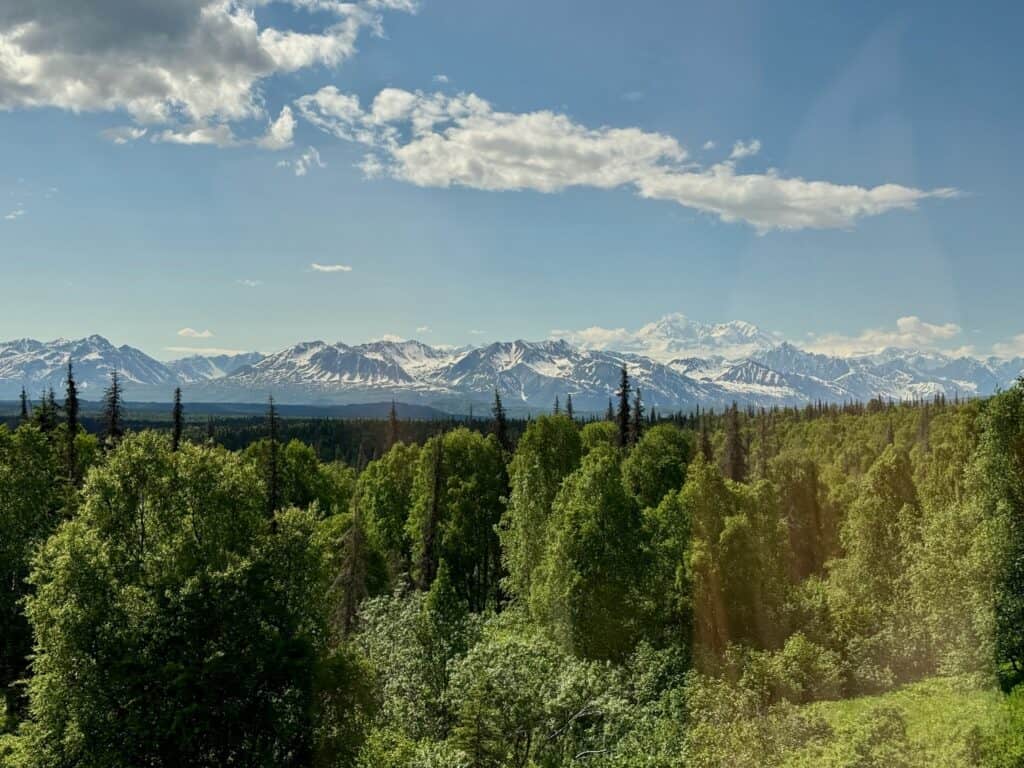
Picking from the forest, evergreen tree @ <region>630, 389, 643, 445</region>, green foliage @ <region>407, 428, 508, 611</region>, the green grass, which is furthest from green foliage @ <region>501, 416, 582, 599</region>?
evergreen tree @ <region>630, 389, 643, 445</region>

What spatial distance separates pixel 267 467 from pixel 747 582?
135 feet

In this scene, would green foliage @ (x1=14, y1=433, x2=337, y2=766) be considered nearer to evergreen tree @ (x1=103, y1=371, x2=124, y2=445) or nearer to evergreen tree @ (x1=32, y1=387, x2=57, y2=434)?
evergreen tree @ (x1=32, y1=387, x2=57, y2=434)

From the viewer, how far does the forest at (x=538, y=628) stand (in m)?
23.3

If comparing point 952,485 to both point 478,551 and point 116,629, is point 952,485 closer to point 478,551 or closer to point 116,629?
point 478,551

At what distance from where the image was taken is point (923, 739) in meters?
20.4

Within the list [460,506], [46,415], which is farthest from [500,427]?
[46,415]

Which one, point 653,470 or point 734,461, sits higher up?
point 653,470

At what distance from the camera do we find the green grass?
18828 millimetres

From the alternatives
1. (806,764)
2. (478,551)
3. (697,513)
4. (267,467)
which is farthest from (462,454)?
(806,764)

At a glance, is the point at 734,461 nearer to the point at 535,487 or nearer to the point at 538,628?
the point at 535,487

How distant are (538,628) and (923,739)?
18106 mm

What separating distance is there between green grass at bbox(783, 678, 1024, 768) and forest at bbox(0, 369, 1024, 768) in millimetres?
101

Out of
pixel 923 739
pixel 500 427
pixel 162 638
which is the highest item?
pixel 500 427

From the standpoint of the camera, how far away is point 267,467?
59438mm
